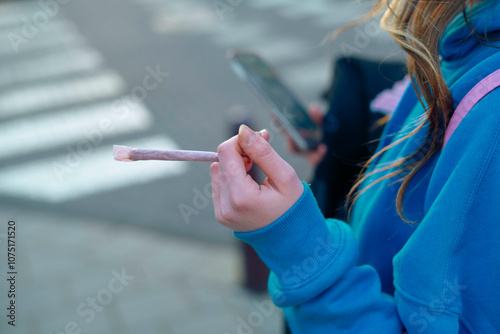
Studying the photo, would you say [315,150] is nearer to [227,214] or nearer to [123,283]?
[227,214]

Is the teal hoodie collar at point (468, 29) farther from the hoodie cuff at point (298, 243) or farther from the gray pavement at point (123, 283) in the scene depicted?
the gray pavement at point (123, 283)

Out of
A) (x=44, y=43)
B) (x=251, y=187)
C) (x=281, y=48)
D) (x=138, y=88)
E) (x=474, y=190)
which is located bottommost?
(x=44, y=43)

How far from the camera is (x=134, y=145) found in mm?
A: 4820

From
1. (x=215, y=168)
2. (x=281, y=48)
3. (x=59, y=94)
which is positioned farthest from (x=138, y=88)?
(x=215, y=168)

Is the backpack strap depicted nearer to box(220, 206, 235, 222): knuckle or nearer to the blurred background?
box(220, 206, 235, 222): knuckle

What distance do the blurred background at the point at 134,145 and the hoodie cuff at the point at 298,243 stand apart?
3.45ft

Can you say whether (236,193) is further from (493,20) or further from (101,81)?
(101,81)

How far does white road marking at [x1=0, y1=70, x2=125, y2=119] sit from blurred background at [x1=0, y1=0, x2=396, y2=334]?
3 cm

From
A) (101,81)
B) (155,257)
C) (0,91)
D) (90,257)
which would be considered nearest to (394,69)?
(155,257)

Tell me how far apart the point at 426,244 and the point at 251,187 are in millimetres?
333

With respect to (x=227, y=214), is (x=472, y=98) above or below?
above

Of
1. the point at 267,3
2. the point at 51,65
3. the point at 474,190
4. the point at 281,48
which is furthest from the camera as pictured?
the point at 267,3

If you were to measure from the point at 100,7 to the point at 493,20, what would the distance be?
9.83 m

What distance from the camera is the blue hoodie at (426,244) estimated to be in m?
0.85
